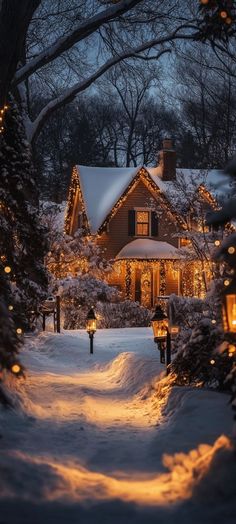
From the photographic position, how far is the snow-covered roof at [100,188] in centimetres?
3294

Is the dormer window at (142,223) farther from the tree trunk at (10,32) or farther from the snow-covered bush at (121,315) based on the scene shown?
the tree trunk at (10,32)

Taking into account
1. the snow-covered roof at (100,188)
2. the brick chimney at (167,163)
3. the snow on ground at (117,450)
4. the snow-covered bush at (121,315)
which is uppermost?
the brick chimney at (167,163)

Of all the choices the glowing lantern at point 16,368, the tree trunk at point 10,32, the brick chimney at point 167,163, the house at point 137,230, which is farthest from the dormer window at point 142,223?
the glowing lantern at point 16,368

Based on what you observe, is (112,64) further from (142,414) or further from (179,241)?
(179,241)

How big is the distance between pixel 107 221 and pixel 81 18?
16045mm

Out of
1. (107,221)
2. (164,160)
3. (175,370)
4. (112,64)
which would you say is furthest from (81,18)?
(164,160)

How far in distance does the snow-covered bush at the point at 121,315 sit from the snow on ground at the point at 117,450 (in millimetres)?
13053

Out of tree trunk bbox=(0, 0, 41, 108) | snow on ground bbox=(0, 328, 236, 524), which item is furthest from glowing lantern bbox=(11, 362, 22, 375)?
tree trunk bbox=(0, 0, 41, 108)

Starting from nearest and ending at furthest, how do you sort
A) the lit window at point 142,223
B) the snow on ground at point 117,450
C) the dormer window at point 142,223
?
the snow on ground at point 117,450 → the dormer window at point 142,223 → the lit window at point 142,223

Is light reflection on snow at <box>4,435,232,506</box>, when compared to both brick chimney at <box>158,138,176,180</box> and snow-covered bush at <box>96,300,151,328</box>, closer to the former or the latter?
snow-covered bush at <box>96,300,151,328</box>

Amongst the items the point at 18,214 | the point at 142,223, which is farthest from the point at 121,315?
the point at 18,214

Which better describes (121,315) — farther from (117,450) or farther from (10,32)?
(117,450)

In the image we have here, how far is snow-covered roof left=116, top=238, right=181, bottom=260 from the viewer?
108 feet

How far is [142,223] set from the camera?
1358 inches
